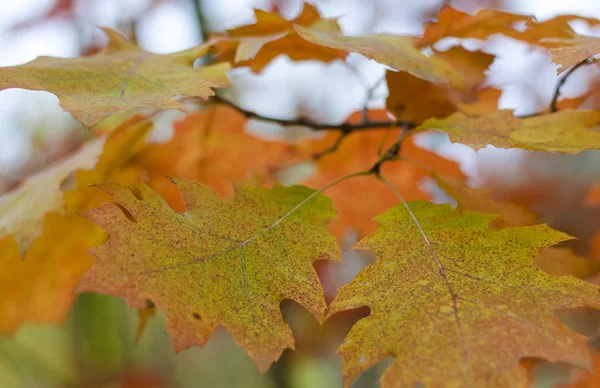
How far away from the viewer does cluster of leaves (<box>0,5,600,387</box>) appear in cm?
51

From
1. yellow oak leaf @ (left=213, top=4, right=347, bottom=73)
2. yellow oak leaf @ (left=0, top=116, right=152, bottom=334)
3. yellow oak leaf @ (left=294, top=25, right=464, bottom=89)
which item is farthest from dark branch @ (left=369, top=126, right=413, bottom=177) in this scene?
yellow oak leaf @ (left=0, top=116, right=152, bottom=334)

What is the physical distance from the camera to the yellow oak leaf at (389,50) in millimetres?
654

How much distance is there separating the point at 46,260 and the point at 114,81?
2.07 ft

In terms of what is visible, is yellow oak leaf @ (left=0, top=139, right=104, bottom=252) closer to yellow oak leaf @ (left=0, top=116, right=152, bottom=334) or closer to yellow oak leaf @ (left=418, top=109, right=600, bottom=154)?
yellow oak leaf @ (left=0, top=116, right=152, bottom=334)

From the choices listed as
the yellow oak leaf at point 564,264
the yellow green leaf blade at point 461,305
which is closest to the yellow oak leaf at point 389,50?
the yellow green leaf blade at point 461,305

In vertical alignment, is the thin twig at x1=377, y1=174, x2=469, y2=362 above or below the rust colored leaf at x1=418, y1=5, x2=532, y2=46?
below

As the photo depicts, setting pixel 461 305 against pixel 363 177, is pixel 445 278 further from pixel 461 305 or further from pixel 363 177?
pixel 363 177

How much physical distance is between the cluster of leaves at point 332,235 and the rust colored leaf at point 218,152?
0.90ft


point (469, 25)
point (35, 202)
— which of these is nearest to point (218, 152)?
point (35, 202)

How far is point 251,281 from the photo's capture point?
1.98 feet

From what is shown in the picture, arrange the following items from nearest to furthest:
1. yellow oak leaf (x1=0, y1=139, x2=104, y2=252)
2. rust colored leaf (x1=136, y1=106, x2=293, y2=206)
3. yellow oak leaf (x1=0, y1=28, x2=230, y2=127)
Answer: yellow oak leaf (x1=0, y1=28, x2=230, y2=127)
yellow oak leaf (x1=0, y1=139, x2=104, y2=252)
rust colored leaf (x1=136, y1=106, x2=293, y2=206)

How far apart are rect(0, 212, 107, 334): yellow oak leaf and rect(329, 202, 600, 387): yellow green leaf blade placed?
2.14ft

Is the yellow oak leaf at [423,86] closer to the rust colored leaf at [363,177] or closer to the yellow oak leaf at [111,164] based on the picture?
the rust colored leaf at [363,177]

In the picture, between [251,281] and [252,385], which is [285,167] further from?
[252,385]
